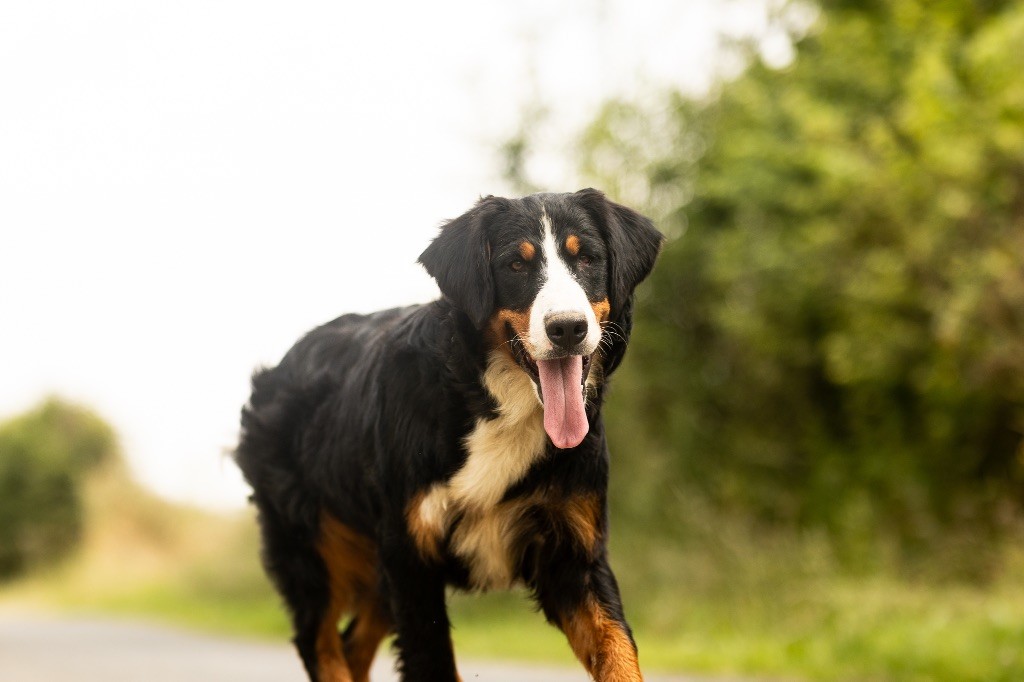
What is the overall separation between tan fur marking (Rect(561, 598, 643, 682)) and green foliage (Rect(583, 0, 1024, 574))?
9450 mm

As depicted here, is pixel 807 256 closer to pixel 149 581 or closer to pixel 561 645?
pixel 561 645

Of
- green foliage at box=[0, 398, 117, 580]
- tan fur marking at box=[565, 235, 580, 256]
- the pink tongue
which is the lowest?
the pink tongue

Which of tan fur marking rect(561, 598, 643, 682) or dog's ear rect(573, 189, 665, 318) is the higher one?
dog's ear rect(573, 189, 665, 318)

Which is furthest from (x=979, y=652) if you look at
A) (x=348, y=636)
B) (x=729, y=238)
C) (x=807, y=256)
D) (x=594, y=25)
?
(x=594, y=25)

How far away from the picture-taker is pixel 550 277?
466 centimetres

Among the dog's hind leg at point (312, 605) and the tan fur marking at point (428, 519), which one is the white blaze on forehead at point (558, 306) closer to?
the tan fur marking at point (428, 519)

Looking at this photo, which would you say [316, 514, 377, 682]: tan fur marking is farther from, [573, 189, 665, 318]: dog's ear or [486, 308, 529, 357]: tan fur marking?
[573, 189, 665, 318]: dog's ear

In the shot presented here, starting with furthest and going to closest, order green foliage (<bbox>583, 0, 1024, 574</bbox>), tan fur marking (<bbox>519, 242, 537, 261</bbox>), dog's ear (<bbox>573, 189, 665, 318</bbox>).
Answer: green foliage (<bbox>583, 0, 1024, 574</bbox>)
dog's ear (<bbox>573, 189, 665, 318</bbox>)
tan fur marking (<bbox>519, 242, 537, 261</bbox>)

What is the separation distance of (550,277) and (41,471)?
39457 mm

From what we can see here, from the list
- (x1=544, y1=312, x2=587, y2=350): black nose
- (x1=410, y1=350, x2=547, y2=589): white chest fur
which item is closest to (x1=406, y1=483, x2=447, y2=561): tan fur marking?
(x1=410, y1=350, x2=547, y2=589): white chest fur

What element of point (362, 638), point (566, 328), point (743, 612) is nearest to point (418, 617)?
point (566, 328)

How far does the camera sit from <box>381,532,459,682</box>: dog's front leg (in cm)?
481

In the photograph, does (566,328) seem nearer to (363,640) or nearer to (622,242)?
(622,242)

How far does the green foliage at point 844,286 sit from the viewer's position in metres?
14.1
